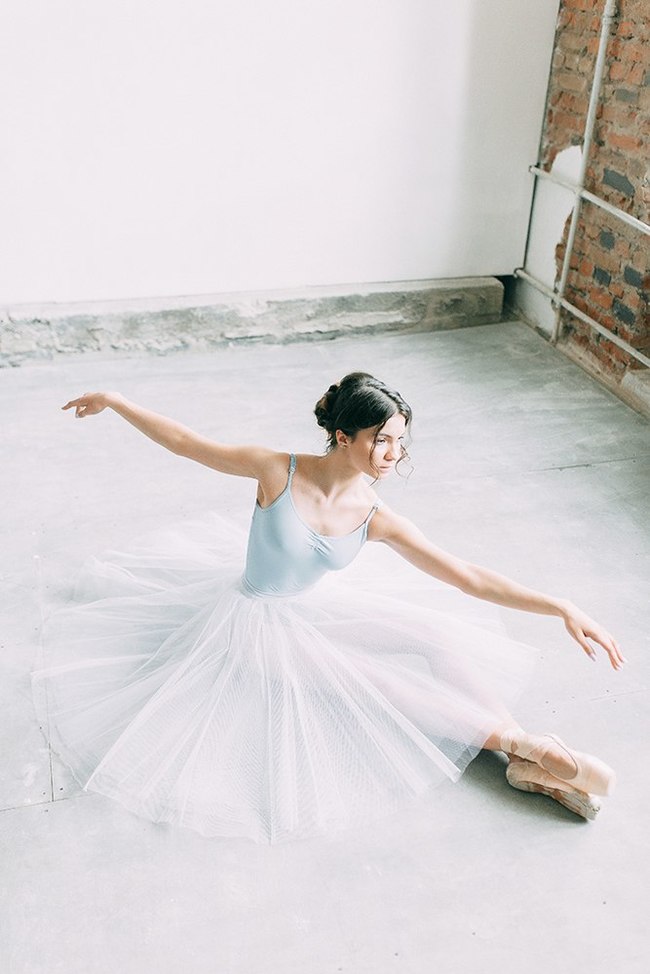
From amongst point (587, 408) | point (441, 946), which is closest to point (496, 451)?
point (587, 408)

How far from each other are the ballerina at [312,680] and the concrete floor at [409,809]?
70mm

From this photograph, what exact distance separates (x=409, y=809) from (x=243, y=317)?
2.60 metres

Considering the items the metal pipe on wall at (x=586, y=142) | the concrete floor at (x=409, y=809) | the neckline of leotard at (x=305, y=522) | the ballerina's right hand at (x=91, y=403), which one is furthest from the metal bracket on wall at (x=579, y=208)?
the ballerina's right hand at (x=91, y=403)

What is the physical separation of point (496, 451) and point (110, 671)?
5.56 feet

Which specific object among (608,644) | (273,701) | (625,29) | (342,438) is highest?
(625,29)

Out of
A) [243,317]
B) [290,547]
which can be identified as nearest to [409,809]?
[290,547]

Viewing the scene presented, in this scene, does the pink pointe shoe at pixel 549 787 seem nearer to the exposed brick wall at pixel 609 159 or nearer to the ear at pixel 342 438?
the ear at pixel 342 438

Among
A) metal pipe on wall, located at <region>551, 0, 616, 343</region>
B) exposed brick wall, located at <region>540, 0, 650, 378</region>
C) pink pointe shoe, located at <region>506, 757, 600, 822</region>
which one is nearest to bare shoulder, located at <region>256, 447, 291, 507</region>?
pink pointe shoe, located at <region>506, 757, 600, 822</region>

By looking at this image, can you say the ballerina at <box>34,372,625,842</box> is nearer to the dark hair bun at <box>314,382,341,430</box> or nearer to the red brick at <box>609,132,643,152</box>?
the dark hair bun at <box>314,382,341,430</box>

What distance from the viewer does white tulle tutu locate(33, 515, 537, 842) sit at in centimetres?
190

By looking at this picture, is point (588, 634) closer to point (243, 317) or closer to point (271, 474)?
point (271, 474)

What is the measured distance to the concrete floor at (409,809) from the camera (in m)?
1.68

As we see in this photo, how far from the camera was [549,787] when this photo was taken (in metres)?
1.93

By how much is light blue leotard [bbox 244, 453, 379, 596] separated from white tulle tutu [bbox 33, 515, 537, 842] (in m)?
0.08
